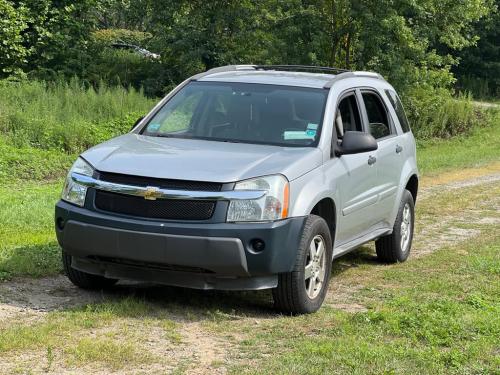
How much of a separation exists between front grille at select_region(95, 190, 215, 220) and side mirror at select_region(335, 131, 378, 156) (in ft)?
5.02

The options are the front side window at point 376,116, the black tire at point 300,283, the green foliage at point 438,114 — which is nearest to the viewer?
the black tire at point 300,283

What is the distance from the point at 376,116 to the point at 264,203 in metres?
2.81

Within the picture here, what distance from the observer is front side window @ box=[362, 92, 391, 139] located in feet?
26.9

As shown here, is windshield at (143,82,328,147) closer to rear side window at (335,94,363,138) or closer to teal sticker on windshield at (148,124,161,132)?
teal sticker on windshield at (148,124,161,132)

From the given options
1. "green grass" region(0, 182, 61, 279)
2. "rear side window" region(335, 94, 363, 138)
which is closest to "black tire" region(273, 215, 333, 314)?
"rear side window" region(335, 94, 363, 138)

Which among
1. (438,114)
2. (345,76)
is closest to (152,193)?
(345,76)

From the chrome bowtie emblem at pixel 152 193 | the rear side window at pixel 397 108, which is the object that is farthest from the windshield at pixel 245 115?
the rear side window at pixel 397 108

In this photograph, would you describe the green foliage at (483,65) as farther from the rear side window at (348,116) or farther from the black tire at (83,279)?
the black tire at (83,279)

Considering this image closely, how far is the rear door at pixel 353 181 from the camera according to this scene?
23.4 feet

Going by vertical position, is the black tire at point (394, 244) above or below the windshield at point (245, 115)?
below

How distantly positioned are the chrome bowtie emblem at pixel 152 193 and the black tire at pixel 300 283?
1053 mm

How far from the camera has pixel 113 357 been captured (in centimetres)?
507

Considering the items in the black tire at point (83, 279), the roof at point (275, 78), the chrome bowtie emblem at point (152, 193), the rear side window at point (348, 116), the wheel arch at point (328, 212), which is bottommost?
the black tire at point (83, 279)

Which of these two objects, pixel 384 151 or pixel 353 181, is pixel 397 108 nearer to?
pixel 384 151
